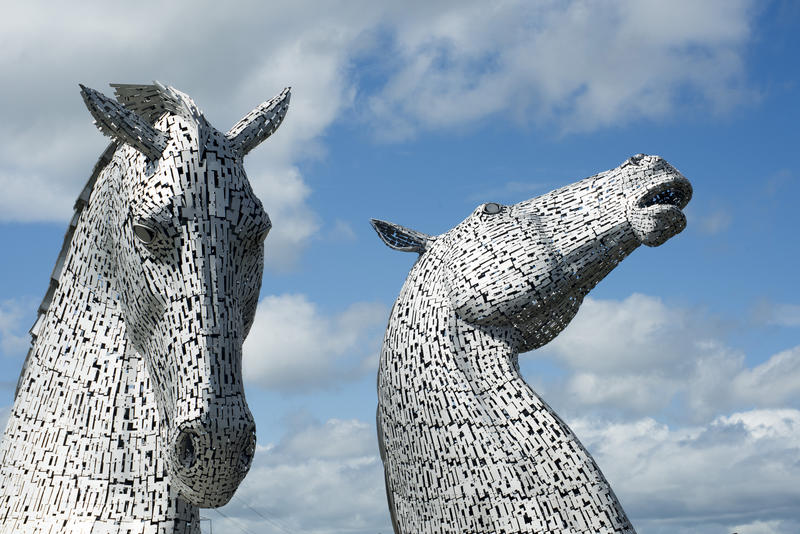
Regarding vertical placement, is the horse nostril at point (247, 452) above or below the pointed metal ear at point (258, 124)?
below

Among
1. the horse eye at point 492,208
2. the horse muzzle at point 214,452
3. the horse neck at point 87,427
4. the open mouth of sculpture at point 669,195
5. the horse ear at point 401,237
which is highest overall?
the horse ear at point 401,237

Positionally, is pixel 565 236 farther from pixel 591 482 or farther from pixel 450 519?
pixel 450 519

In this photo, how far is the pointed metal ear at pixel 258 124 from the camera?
289cm

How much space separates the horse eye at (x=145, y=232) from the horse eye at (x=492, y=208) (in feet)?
11.0

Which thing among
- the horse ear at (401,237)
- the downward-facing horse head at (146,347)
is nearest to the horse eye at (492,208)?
the horse ear at (401,237)

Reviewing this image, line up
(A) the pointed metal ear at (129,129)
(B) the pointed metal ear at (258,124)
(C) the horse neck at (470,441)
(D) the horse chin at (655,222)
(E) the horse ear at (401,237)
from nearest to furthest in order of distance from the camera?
(A) the pointed metal ear at (129,129), (B) the pointed metal ear at (258,124), (C) the horse neck at (470,441), (D) the horse chin at (655,222), (E) the horse ear at (401,237)

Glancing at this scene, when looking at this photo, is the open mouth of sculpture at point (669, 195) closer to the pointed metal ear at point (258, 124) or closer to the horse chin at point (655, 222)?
the horse chin at point (655, 222)

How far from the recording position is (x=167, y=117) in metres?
2.85

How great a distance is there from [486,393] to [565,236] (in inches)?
41.5

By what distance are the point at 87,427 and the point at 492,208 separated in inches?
136

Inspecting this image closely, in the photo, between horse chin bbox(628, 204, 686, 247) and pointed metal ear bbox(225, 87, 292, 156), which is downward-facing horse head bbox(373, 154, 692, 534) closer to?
horse chin bbox(628, 204, 686, 247)

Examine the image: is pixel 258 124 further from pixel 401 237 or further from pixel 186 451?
pixel 401 237

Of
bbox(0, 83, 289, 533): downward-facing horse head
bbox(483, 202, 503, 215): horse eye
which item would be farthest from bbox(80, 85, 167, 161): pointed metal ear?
bbox(483, 202, 503, 215): horse eye

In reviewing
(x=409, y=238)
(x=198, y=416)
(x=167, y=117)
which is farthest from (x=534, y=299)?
(x=198, y=416)
